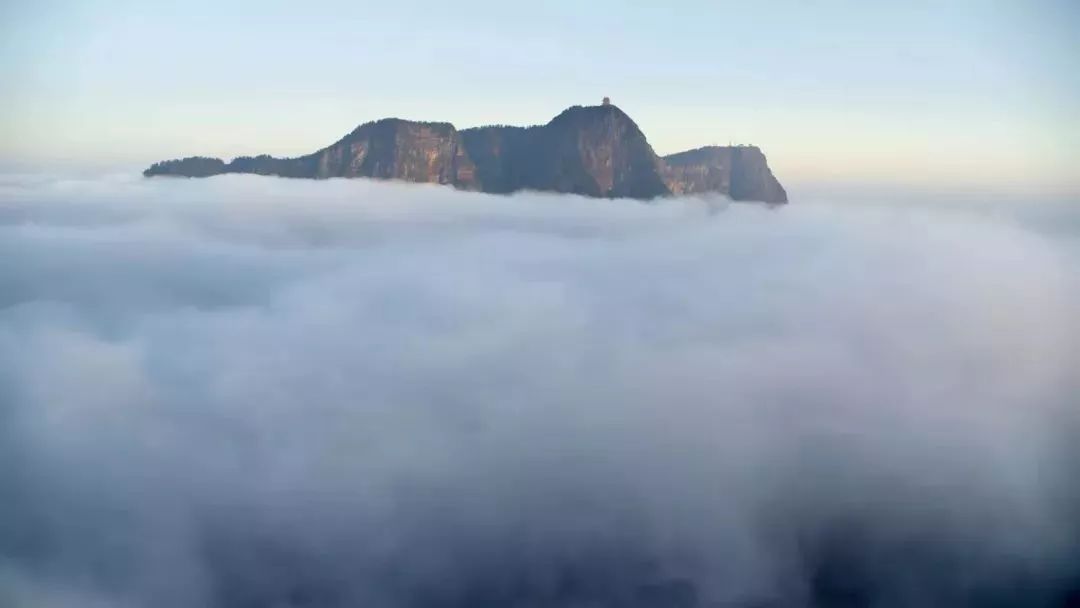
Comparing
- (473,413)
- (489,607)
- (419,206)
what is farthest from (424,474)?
(419,206)

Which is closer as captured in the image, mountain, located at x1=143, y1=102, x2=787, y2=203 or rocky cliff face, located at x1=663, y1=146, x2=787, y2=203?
mountain, located at x1=143, y1=102, x2=787, y2=203

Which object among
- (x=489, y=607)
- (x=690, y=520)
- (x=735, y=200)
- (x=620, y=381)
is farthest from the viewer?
(x=735, y=200)

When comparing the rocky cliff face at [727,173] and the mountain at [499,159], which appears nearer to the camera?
the mountain at [499,159]

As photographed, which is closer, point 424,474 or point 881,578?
point 881,578

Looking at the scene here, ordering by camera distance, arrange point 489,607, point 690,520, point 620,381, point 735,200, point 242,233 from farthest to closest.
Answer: point 735,200
point 242,233
point 620,381
point 690,520
point 489,607

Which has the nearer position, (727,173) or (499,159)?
(499,159)

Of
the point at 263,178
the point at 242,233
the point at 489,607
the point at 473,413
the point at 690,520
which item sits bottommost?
the point at 489,607

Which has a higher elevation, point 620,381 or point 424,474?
point 620,381

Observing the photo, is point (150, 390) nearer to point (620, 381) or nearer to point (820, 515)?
point (620, 381)
